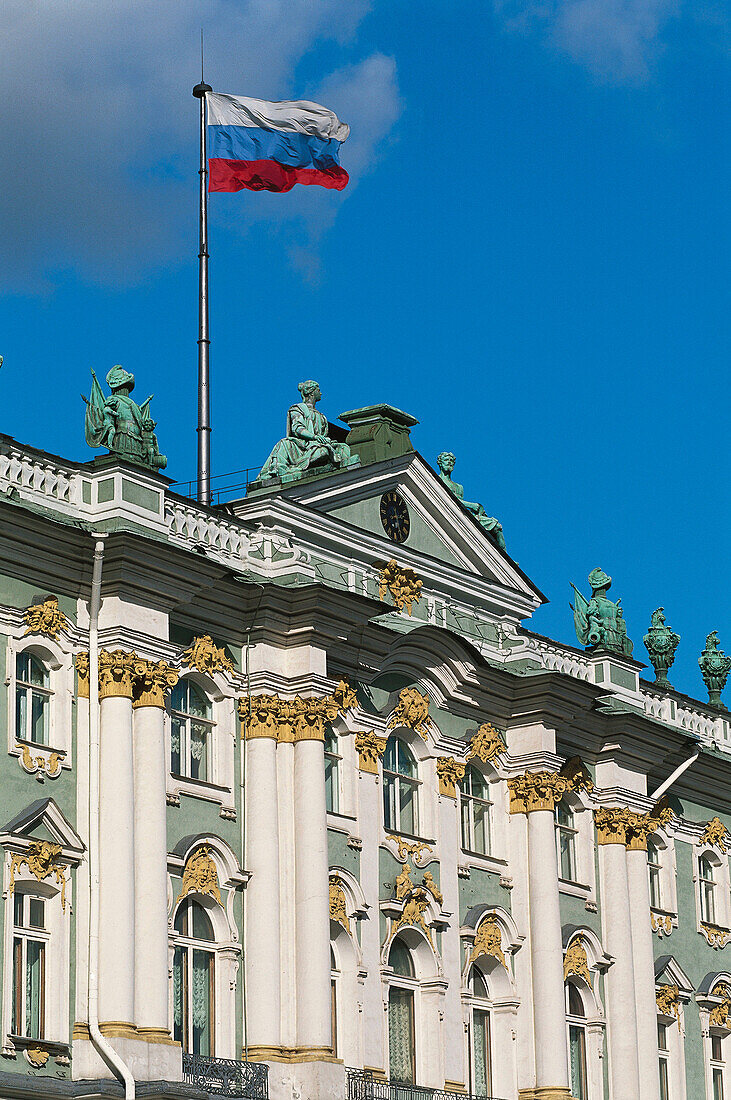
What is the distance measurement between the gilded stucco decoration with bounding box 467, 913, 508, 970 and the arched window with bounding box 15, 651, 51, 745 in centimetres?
1169

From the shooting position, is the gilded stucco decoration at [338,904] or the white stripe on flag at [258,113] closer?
the gilded stucco decoration at [338,904]

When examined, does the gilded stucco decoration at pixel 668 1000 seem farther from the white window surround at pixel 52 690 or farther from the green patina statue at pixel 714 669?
the white window surround at pixel 52 690

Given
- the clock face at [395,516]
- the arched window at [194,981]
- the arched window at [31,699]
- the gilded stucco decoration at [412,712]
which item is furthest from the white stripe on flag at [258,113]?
the arched window at [194,981]

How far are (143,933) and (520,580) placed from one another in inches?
604

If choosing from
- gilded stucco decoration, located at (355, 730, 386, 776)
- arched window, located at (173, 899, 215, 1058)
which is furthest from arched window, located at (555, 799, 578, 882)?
arched window, located at (173, 899, 215, 1058)

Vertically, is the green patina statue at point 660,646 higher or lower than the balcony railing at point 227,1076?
higher

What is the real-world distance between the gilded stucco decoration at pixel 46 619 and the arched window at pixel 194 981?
17.7 feet

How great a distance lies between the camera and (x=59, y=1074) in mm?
37562

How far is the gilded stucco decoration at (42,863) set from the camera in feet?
124

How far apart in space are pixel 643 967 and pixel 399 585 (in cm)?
1038

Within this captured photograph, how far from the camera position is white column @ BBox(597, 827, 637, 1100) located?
49562mm

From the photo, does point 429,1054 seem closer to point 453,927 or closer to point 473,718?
point 453,927

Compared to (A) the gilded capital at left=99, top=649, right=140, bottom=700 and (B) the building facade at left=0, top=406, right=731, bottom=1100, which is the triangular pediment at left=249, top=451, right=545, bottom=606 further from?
(A) the gilded capital at left=99, top=649, right=140, bottom=700

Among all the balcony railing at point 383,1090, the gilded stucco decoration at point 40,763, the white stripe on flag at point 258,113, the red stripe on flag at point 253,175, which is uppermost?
the white stripe on flag at point 258,113
